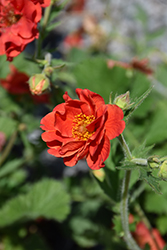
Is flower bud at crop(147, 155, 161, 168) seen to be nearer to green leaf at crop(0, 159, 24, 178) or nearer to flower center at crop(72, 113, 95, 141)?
flower center at crop(72, 113, 95, 141)

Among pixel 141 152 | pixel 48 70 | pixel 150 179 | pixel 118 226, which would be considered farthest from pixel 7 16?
pixel 118 226

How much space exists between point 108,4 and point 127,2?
0.24m

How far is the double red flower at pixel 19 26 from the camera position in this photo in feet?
4.48

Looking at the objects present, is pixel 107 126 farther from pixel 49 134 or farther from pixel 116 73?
pixel 116 73

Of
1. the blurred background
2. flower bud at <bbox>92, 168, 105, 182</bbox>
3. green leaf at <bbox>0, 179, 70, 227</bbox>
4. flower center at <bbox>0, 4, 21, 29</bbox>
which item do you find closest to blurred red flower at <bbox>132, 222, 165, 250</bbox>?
the blurred background

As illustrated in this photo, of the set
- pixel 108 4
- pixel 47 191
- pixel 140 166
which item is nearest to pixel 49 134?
pixel 140 166

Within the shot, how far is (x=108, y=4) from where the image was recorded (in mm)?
3283

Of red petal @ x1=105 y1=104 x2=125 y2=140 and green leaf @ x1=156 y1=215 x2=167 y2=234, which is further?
green leaf @ x1=156 y1=215 x2=167 y2=234

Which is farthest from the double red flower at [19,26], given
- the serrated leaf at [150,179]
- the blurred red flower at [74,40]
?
the blurred red flower at [74,40]

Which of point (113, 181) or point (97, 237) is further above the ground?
point (113, 181)

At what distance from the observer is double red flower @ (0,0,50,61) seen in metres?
1.37

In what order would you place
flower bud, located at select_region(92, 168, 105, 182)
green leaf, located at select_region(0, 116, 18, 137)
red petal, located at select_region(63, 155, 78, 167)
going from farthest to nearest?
green leaf, located at select_region(0, 116, 18, 137) < flower bud, located at select_region(92, 168, 105, 182) < red petal, located at select_region(63, 155, 78, 167)

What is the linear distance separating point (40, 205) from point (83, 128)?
1.03m

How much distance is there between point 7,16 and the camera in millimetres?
1506
